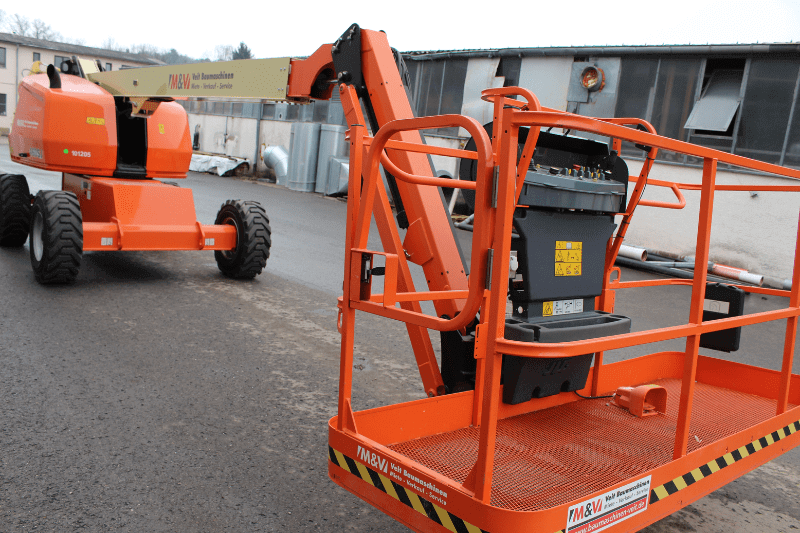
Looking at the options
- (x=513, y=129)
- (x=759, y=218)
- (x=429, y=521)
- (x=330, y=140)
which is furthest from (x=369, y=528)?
(x=330, y=140)

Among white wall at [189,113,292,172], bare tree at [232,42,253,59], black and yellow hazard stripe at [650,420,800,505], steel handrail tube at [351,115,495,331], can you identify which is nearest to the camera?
steel handrail tube at [351,115,495,331]

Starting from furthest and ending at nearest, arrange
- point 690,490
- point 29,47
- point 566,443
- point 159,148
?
point 29,47 < point 159,148 < point 566,443 < point 690,490

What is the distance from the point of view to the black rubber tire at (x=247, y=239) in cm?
818

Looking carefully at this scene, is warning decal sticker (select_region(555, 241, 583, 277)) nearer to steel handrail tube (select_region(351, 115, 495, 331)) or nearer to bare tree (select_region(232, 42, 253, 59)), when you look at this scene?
steel handrail tube (select_region(351, 115, 495, 331))

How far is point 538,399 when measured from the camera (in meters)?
4.04

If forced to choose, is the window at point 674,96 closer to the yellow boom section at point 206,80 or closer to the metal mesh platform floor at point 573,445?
the yellow boom section at point 206,80

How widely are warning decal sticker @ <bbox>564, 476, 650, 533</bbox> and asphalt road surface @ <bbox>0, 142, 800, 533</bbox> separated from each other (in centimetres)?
97

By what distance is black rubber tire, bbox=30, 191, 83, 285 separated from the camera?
6.93 m

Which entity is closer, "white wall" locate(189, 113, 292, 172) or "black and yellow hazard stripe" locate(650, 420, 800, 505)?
"black and yellow hazard stripe" locate(650, 420, 800, 505)

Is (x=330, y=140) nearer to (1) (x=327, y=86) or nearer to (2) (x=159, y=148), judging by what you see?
(2) (x=159, y=148)

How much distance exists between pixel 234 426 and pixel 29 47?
60.2 meters

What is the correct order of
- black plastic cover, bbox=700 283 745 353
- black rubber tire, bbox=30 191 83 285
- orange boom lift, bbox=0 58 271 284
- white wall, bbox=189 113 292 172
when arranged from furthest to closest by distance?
white wall, bbox=189 113 292 172 < orange boom lift, bbox=0 58 271 284 < black rubber tire, bbox=30 191 83 285 < black plastic cover, bbox=700 283 745 353

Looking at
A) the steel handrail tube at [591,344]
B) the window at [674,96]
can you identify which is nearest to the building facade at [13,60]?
the window at [674,96]

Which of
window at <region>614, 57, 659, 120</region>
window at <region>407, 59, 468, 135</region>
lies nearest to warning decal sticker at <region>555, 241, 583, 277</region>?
window at <region>614, 57, 659, 120</region>
